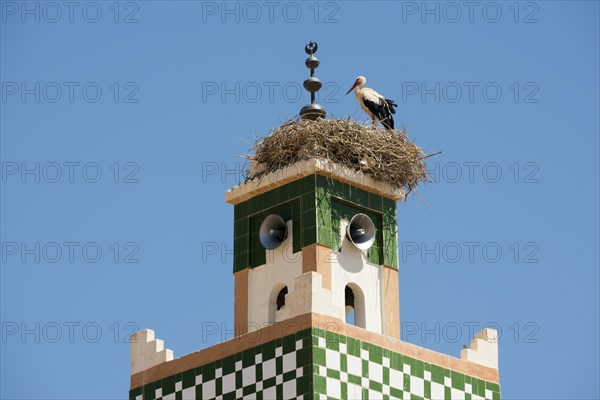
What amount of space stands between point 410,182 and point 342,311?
321cm

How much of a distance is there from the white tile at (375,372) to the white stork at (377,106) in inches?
206

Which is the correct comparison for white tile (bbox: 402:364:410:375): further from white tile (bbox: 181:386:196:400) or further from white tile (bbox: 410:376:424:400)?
white tile (bbox: 181:386:196:400)

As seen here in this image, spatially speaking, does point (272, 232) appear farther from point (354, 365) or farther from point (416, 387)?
point (416, 387)

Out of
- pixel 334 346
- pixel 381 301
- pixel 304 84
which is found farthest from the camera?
pixel 304 84

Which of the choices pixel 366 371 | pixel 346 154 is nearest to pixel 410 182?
pixel 346 154

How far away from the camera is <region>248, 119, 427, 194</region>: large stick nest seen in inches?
1491

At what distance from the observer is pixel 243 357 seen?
36062 mm

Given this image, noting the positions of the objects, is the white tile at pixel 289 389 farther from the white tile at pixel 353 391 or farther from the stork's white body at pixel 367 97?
the stork's white body at pixel 367 97

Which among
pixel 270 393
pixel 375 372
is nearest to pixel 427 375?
pixel 375 372

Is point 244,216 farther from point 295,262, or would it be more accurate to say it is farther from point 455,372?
point 455,372

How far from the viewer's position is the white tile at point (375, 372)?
35.6m

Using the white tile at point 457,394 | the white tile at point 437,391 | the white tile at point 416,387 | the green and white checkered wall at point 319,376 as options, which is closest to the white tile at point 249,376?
the green and white checkered wall at point 319,376

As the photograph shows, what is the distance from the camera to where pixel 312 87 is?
39969mm

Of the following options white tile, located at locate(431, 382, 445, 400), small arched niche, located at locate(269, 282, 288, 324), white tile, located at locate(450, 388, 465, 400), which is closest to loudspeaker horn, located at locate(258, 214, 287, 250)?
small arched niche, located at locate(269, 282, 288, 324)
